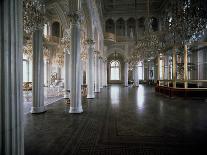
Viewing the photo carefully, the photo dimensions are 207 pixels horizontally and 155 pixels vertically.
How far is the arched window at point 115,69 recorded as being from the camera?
37.3 meters

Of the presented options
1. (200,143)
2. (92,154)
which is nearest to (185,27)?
(200,143)

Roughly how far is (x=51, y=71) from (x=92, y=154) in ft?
82.1

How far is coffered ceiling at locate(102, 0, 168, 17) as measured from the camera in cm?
2531

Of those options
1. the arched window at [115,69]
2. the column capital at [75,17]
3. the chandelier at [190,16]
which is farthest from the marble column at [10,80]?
the arched window at [115,69]

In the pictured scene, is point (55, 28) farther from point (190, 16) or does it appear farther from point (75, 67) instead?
point (190, 16)

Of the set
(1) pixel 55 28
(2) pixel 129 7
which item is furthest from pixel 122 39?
(1) pixel 55 28

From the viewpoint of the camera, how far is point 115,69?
37.4 meters

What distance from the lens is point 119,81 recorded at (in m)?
37.1

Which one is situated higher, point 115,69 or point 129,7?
point 129,7

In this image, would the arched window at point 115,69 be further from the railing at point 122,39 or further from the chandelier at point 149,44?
the chandelier at point 149,44

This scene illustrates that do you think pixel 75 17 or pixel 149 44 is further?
pixel 149 44

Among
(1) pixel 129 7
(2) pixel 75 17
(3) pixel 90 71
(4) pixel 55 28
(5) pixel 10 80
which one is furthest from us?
(4) pixel 55 28

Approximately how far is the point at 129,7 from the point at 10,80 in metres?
27.8

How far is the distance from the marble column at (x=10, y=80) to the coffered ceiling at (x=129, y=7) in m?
24.8
